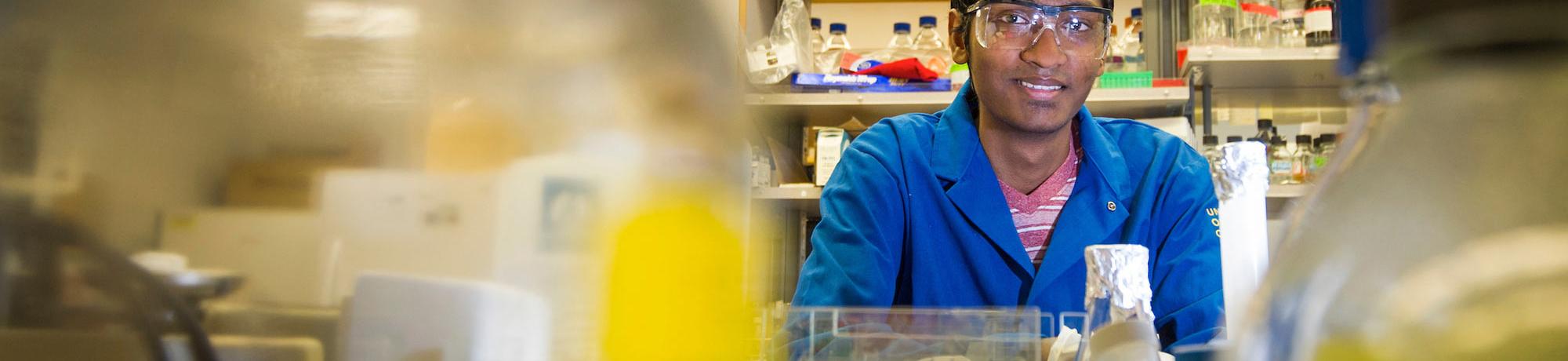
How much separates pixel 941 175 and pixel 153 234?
1381 millimetres

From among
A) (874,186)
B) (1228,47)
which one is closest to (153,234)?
(874,186)

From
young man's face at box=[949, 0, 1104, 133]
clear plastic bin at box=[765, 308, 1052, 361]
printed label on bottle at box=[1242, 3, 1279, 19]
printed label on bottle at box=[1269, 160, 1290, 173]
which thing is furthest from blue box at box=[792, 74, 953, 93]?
clear plastic bin at box=[765, 308, 1052, 361]

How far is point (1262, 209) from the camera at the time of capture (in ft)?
1.92

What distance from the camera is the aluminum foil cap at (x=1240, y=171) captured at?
0.58 metres

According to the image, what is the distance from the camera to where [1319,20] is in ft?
8.06

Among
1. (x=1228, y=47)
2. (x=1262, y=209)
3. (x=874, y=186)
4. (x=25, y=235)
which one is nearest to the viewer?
(x=25, y=235)

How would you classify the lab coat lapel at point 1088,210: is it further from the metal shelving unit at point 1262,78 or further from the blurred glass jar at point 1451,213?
the blurred glass jar at point 1451,213

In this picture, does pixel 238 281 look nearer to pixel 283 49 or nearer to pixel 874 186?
pixel 283 49

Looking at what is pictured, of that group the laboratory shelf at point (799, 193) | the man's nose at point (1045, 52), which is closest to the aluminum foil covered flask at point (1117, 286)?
the man's nose at point (1045, 52)

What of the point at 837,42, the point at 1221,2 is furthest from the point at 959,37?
the point at 837,42

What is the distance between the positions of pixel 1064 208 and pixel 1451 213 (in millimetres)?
1297

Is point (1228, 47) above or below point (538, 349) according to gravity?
above

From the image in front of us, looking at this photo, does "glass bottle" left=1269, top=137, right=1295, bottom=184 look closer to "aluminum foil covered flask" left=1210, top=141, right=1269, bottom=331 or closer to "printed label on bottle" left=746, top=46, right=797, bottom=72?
"printed label on bottle" left=746, top=46, right=797, bottom=72

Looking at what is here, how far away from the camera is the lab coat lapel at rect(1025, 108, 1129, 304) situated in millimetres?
1391
